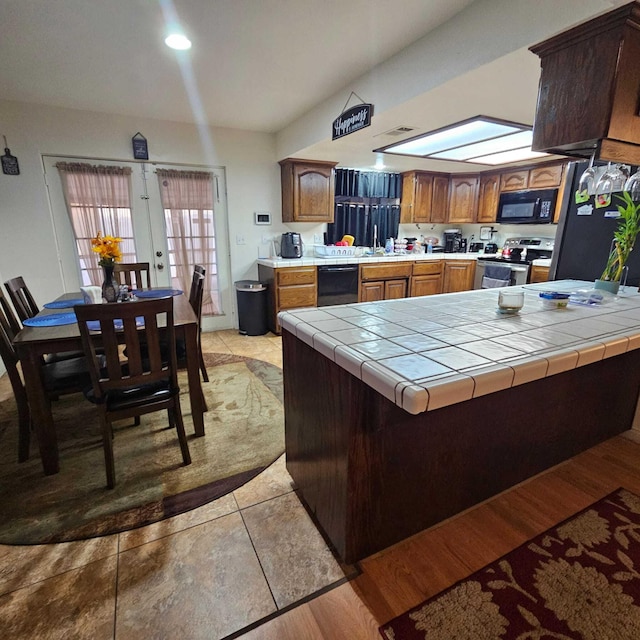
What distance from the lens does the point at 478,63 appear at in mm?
1889

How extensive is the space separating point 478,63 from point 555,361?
173cm

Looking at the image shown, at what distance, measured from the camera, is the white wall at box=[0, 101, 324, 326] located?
3383 mm

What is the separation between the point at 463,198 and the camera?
17.6ft

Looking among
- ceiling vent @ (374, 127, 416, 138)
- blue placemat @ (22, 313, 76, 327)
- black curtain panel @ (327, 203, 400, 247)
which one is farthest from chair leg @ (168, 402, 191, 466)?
black curtain panel @ (327, 203, 400, 247)

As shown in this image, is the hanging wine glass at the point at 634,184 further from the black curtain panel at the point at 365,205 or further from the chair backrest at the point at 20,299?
the chair backrest at the point at 20,299

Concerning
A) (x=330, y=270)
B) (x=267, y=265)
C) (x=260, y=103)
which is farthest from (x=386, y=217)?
(x=260, y=103)

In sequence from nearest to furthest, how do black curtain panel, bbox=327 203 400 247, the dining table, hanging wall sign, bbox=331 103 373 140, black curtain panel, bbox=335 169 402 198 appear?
1. the dining table
2. hanging wall sign, bbox=331 103 373 140
3. black curtain panel, bbox=335 169 402 198
4. black curtain panel, bbox=327 203 400 247

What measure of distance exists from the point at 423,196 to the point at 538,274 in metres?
2.03

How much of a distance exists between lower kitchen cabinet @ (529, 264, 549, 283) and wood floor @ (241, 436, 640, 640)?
253cm

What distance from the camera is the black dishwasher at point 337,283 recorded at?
14.5 feet

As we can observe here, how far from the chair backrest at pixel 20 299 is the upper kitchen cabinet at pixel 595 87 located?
3.32 meters

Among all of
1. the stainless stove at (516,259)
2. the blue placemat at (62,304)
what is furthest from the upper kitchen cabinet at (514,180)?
the blue placemat at (62,304)

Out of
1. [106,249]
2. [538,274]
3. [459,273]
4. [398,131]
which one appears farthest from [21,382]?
[459,273]

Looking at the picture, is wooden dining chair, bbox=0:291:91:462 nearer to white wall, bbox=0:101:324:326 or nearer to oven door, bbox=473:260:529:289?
white wall, bbox=0:101:324:326
